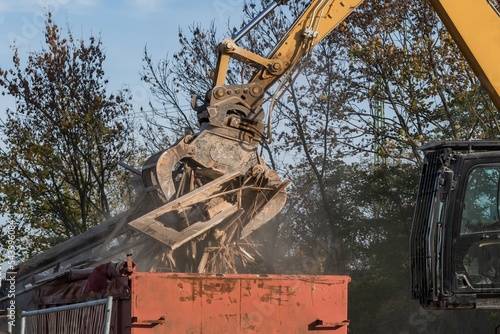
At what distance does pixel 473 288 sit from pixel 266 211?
449cm

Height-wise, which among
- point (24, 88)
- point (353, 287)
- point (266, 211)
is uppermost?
point (24, 88)

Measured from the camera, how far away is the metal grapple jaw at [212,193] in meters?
10.3

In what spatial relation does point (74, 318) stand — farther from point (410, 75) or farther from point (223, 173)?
point (410, 75)

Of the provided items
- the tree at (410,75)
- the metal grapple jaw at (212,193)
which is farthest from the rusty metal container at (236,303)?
the tree at (410,75)

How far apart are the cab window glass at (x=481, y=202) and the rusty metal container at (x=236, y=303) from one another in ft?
6.25

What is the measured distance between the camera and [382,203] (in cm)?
1917

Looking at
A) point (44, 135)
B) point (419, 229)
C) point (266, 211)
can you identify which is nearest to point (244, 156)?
point (266, 211)

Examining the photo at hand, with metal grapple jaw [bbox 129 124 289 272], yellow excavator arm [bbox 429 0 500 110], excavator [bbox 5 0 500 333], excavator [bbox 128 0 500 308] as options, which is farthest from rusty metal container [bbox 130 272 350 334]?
yellow excavator arm [bbox 429 0 500 110]

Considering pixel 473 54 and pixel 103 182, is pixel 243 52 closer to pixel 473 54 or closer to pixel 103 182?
pixel 473 54

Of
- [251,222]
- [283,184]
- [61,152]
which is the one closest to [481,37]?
[283,184]

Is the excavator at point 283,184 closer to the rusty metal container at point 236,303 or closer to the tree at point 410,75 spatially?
the rusty metal container at point 236,303

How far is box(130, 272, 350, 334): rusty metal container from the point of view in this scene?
756 cm

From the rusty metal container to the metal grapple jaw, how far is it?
6.99ft

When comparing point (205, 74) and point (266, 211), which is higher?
point (205, 74)
